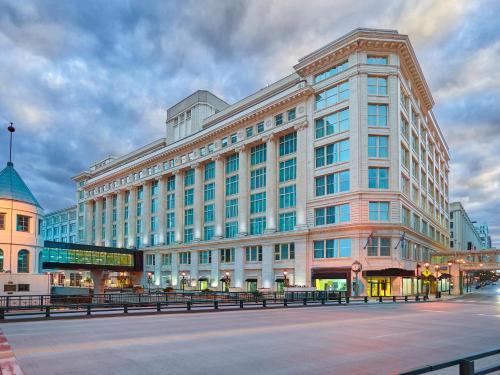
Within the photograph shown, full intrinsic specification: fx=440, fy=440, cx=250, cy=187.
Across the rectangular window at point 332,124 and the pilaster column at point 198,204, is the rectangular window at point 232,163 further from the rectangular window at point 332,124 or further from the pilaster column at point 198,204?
the rectangular window at point 332,124

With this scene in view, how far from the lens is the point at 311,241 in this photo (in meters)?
63.8

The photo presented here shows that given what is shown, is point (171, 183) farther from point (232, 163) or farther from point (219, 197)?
point (232, 163)

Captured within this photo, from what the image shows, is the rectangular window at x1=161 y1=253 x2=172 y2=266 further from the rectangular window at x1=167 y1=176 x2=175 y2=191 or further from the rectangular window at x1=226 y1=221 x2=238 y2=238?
the rectangular window at x1=226 y1=221 x2=238 y2=238

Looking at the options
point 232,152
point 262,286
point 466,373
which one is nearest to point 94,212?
point 232,152

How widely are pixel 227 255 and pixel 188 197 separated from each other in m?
19.3

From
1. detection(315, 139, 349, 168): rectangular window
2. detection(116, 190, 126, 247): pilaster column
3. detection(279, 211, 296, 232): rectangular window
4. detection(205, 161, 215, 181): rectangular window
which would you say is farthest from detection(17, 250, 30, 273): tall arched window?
detection(116, 190, 126, 247): pilaster column

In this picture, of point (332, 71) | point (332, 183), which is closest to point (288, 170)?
point (332, 183)

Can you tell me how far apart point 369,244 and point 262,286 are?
65.0 ft

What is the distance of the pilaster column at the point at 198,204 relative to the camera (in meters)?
86.2

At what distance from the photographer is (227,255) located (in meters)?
78.2

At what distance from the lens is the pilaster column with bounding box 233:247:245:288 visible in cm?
7362

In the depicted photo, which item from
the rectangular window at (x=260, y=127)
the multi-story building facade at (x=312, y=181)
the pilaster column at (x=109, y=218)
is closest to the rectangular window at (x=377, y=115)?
the multi-story building facade at (x=312, y=181)

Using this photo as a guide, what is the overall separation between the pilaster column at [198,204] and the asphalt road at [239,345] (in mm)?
61009

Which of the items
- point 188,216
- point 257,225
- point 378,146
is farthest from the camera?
point 188,216
